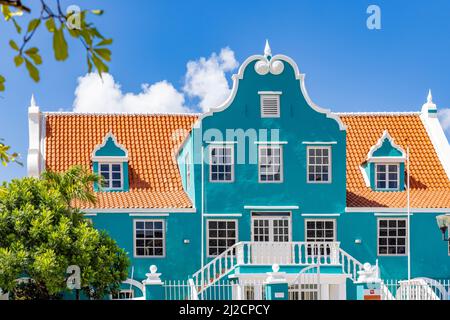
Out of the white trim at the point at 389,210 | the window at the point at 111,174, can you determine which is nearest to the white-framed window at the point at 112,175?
the window at the point at 111,174

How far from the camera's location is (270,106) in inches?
1200

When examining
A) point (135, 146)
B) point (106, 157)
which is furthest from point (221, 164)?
point (135, 146)

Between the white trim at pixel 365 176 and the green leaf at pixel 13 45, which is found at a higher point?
the white trim at pixel 365 176

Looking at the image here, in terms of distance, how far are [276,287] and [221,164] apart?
5407 millimetres

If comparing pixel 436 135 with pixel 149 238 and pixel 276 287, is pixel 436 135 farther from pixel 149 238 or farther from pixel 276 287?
pixel 149 238

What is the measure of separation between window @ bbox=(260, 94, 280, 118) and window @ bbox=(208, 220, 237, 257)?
369cm

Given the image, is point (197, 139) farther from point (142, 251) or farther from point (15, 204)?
point (15, 204)

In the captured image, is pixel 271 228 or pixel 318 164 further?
pixel 318 164

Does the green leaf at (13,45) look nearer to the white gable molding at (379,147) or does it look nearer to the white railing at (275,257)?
the white railing at (275,257)

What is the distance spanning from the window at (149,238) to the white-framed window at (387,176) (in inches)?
307

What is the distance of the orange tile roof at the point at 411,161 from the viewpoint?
31359 mm

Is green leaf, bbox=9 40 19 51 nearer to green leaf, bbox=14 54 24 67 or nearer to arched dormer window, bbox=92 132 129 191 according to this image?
green leaf, bbox=14 54 24 67

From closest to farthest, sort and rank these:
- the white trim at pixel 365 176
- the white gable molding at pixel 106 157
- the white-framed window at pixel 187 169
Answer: the white-framed window at pixel 187 169, the white gable molding at pixel 106 157, the white trim at pixel 365 176
